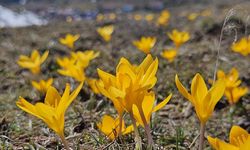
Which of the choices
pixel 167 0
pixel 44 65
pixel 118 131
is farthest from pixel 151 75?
pixel 167 0

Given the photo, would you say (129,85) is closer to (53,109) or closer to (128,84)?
(128,84)

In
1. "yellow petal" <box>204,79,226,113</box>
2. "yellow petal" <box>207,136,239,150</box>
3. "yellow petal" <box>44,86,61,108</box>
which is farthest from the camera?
"yellow petal" <box>44,86,61,108</box>

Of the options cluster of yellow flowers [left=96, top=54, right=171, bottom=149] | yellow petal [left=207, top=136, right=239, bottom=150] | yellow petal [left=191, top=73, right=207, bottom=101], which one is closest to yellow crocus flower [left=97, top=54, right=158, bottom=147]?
cluster of yellow flowers [left=96, top=54, right=171, bottom=149]

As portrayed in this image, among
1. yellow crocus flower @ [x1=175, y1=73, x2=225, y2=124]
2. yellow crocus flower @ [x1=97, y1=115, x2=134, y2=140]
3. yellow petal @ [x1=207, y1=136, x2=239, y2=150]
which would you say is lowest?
yellow petal @ [x1=207, y1=136, x2=239, y2=150]

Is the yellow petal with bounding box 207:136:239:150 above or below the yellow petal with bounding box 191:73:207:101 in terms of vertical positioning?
below

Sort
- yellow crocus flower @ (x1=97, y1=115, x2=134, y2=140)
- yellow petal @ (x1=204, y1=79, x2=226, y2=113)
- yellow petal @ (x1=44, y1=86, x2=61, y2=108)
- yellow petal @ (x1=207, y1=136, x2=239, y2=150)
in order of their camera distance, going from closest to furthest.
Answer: yellow petal @ (x1=207, y1=136, x2=239, y2=150) < yellow petal @ (x1=204, y1=79, x2=226, y2=113) < yellow petal @ (x1=44, y1=86, x2=61, y2=108) < yellow crocus flower @ (x1=97, y1=115, x2=134, y2=140)

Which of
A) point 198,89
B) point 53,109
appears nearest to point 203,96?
point 198,89

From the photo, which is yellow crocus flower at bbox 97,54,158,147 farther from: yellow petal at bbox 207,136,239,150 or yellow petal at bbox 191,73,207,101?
yellow petal at bbox 207,136,239,150

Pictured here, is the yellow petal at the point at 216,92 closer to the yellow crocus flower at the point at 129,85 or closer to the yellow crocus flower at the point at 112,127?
the yellow crocus flower at the point at 129,85

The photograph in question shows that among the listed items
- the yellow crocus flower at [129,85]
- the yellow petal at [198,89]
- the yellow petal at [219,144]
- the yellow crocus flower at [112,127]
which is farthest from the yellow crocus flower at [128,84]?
the yellow crocus flower at [112,127]

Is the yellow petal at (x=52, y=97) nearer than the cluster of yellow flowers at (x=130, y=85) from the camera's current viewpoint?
No
